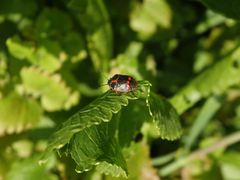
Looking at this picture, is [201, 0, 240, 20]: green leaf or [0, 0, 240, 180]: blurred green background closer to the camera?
[201, 0, 240, 20]: green leaf

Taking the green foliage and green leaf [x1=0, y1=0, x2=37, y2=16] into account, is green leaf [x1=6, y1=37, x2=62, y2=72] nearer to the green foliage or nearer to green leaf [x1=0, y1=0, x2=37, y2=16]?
green leaf [x1=0, y1=0, x2=37, y2=16]

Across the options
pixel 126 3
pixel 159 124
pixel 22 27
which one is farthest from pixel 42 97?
pixel 159 124

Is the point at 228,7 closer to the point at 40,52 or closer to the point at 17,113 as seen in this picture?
the point at 40,52

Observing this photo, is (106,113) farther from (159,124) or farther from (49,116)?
(49,116)

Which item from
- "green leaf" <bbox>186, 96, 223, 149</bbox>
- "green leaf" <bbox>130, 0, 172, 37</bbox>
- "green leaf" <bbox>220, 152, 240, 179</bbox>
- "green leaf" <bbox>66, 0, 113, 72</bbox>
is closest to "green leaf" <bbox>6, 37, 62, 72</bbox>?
"green leaf" <bbox>66, 0, 113, 72</bbox>

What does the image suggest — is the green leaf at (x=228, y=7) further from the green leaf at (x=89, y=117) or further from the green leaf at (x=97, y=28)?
the green leaf at (x=89, y=117)

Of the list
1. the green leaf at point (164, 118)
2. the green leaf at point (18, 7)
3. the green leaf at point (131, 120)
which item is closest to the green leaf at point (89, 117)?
the green leaf at point (164, 118)

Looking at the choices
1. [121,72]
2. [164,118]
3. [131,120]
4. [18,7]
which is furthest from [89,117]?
[18,7]
